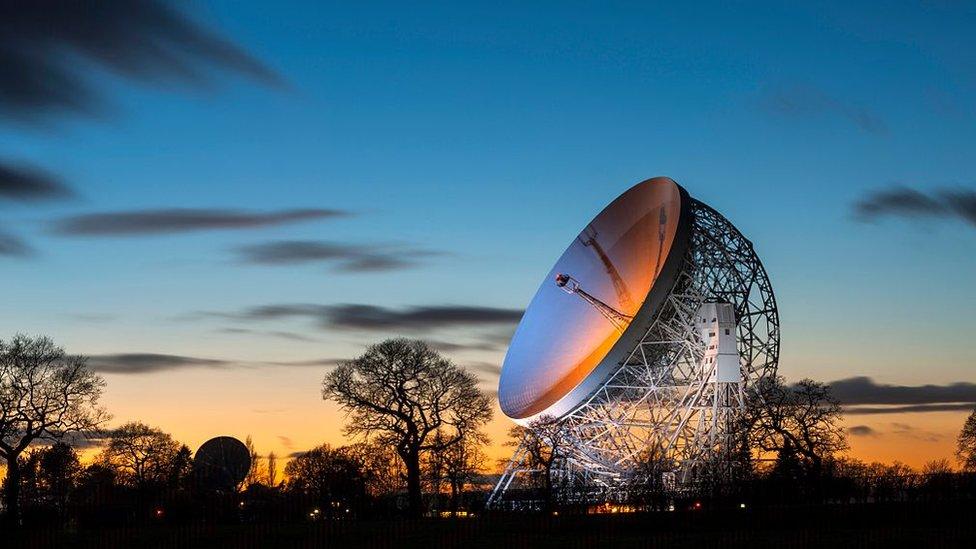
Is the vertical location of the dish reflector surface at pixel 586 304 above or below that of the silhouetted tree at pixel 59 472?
above

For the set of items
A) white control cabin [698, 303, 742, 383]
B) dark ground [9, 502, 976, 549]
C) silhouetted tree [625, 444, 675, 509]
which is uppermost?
white control cabin [698, 303, 742, 383]

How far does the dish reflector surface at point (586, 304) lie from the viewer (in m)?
64.0

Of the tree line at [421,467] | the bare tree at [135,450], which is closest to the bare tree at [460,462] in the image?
the tree line at [421,467]

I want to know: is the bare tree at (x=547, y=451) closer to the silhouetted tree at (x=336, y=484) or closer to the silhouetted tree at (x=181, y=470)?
the silhouetted tree at (x=336, y=484)

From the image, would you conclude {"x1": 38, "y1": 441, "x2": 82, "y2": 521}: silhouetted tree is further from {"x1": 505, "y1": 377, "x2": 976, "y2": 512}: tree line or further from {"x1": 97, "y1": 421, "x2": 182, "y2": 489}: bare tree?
{"x1": 505, "y1": 377, "x2": 976, "y2": 512}: tree line

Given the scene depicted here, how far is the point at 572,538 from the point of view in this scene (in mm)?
48719

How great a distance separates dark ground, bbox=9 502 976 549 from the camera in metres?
46.2

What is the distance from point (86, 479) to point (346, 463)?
3427 cm

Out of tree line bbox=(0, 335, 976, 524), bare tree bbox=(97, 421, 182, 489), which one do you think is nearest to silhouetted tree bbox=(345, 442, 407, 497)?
tree line bbox=(0, 335, 976, 524)

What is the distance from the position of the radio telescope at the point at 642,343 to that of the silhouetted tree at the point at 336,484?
18871 mm

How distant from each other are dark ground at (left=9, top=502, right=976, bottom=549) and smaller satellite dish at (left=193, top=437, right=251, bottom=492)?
1430 inches

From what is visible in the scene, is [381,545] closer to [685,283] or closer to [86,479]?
[685,283]

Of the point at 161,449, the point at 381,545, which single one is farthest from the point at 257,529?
the point at 161,449

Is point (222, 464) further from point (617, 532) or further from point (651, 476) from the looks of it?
point (617, 532)
